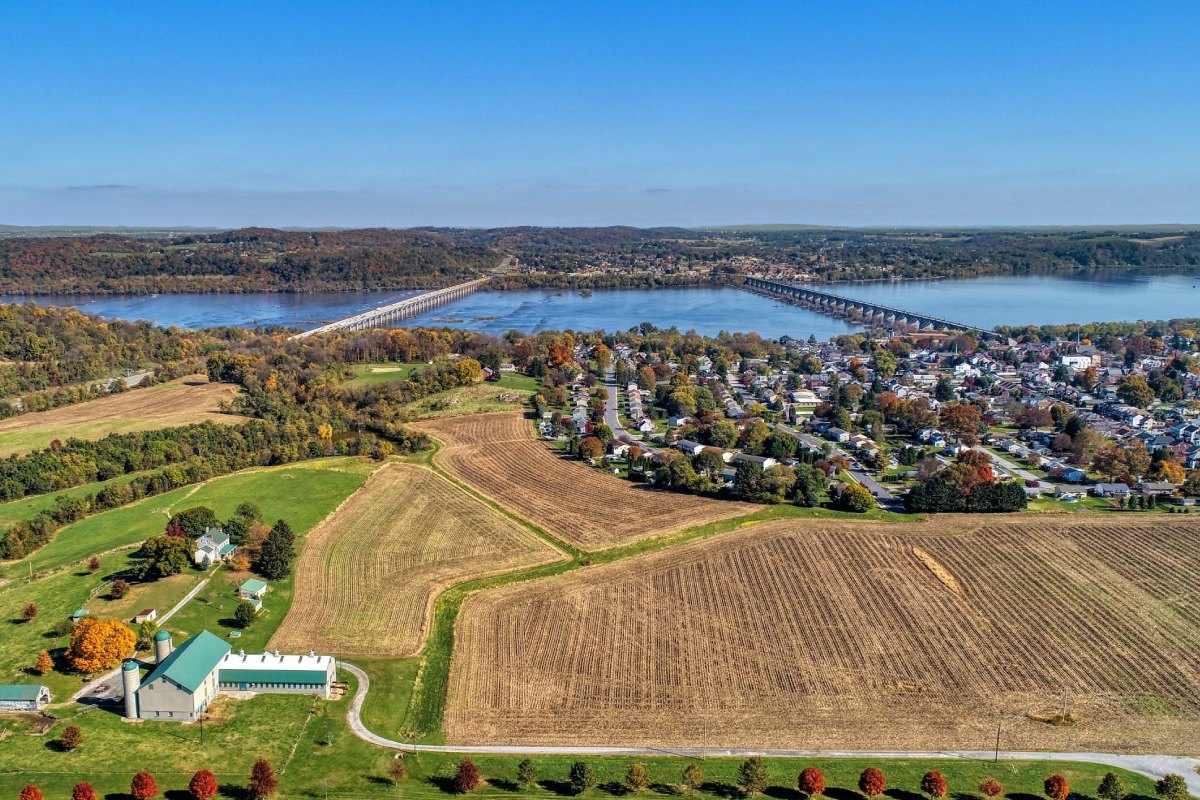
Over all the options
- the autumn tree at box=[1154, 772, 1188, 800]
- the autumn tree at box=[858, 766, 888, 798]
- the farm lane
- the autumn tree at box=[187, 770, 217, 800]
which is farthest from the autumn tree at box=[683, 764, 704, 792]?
the farm lane

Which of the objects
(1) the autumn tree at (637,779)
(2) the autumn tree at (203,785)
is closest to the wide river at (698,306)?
(1) the autumn tree at (637,779)

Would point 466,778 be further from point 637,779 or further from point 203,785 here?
point 203,785

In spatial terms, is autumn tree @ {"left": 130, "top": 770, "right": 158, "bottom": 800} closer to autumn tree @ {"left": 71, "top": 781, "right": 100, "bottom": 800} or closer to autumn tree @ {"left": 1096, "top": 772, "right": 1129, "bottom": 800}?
autumn tree @ {"left": 71, "top": 781, "right": 100, "bottom": 800}

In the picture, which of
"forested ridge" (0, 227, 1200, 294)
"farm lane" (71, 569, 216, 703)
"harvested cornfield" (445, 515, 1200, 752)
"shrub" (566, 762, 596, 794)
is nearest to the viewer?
"shrub" (566, 762, 596, 794)

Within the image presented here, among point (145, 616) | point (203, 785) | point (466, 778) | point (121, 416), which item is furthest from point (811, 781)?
point (121, 416)

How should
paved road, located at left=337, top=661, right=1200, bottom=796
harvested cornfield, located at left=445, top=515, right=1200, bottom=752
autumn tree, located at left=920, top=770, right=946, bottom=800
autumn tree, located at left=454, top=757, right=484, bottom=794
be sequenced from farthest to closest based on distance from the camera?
1. harvested cornfield, located at left=445, top=515, right=1200, bottom=752
2. paved road, located at left=337, top=661, right=1200, bottom=796
3. autumn tree, located at left=454, top=757, right=484, bottom=794
4. autumn tree, located at left=920, top=770, right=946, bottom=800

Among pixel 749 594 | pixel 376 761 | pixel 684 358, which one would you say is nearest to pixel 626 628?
pixel 749 594
